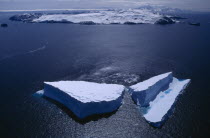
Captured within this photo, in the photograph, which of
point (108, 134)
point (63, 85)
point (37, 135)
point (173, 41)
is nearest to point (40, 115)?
point (37, 135)

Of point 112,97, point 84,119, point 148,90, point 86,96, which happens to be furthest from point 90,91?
point 148,90

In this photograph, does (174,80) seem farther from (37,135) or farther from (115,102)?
(37,135)

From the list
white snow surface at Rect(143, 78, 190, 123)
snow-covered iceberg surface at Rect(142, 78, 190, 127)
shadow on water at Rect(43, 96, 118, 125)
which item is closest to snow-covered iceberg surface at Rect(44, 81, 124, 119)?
shadow on water at Rect(43, 96, 118, 125)

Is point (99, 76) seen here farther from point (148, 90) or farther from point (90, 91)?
point (148, 90)

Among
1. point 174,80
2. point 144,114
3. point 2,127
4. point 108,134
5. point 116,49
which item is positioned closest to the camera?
point 108,134

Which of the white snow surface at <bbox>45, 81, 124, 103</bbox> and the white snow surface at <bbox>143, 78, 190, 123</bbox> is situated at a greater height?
the white snow surface at <bbox>45, 81, 124, 103</bbox>

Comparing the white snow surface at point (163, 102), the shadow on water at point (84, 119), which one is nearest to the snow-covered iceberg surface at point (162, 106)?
the white snow surface at point (163, 102)

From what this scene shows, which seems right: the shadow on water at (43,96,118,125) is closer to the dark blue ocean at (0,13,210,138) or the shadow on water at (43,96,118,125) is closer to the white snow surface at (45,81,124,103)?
the dark blue ocean at (0,13,210,138)

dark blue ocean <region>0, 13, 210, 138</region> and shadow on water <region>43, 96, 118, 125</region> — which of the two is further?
shadow on water <region>43, 96, 118, 125</region>
